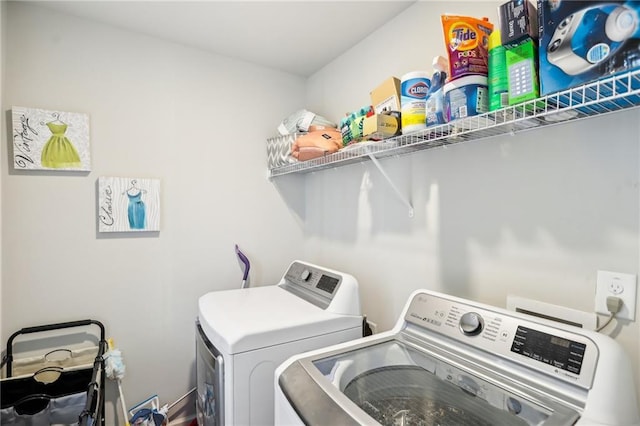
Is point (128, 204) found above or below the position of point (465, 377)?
above

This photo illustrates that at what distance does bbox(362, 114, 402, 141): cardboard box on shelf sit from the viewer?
1401 mm

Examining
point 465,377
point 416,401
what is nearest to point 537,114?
point 465,377

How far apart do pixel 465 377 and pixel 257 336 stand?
80cm

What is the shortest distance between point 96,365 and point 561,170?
86.3 inches

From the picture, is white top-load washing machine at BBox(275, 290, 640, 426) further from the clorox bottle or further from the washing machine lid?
the clorox bottle

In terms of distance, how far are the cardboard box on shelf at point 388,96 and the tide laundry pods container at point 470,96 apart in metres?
0.41

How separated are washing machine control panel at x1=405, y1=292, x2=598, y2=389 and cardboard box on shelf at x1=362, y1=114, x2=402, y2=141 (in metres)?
0.71

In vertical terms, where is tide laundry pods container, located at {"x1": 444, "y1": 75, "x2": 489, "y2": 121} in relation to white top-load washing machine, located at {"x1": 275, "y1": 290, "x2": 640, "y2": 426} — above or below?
above

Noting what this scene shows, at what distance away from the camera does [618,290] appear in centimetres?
101

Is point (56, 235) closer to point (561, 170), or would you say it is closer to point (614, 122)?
point (561, 170)

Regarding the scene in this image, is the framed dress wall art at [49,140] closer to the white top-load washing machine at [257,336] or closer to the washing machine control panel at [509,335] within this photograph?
the white top-load washing machine at [257,336]

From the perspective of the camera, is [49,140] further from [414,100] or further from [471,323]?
[471,323]

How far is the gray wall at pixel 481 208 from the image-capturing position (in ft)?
3.39

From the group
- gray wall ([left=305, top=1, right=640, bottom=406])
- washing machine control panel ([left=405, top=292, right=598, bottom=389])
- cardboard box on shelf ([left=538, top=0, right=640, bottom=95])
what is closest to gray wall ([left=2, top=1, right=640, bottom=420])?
gray wall ([left=305, top=1, right=640, bottom=406])
